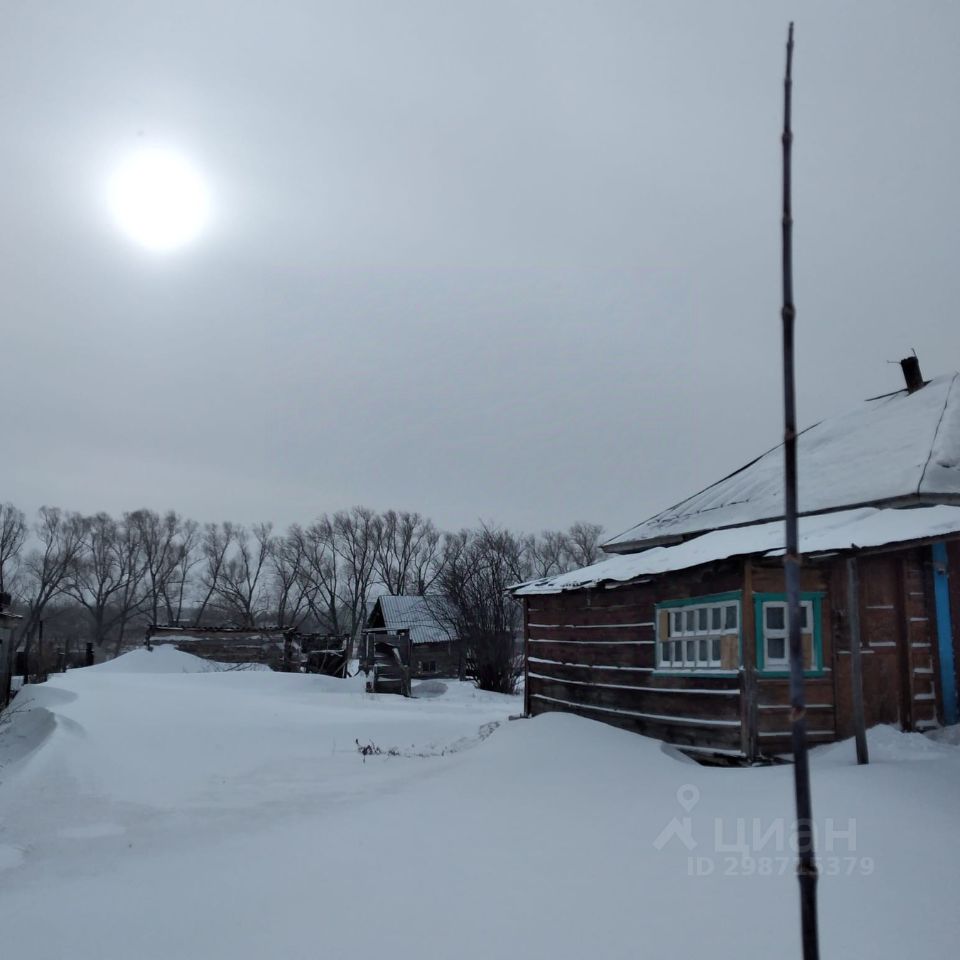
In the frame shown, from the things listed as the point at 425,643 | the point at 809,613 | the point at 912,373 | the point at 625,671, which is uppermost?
the point at 912,373

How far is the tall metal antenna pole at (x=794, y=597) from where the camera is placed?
67.6 inches

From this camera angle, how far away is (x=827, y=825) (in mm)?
6406

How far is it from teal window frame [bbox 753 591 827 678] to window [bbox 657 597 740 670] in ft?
0.81

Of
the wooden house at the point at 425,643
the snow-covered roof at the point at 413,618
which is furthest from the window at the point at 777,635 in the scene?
the wooden house at the point at 425,643

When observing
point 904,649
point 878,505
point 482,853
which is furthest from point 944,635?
point 482,853

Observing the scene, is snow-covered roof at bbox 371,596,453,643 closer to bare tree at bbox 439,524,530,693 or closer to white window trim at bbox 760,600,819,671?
bare tree at bbox 439,524,530,693

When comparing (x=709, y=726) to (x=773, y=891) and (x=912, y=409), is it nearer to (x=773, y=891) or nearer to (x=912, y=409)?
(x=773, y=891)

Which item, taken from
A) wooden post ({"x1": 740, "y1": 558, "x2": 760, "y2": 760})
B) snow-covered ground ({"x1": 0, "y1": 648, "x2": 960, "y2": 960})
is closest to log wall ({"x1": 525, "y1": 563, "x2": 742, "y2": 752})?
wooden post ({"x1": 740, "y1": 558, "x2": 760, "y2": 760})

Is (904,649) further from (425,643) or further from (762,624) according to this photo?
(425,643)

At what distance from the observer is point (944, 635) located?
9.87m

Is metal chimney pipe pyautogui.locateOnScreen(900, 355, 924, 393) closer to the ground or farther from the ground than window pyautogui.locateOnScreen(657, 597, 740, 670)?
farther from the ground

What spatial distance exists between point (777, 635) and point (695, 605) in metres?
1.24

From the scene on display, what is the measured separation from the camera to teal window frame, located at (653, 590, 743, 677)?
945cm

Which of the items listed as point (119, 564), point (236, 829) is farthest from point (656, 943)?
point (119, 564)
